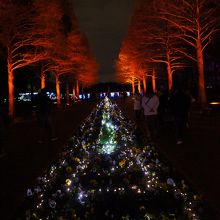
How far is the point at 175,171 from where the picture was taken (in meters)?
9.51

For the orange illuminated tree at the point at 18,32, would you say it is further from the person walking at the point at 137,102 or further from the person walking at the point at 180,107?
the person walking at the point at 180,107

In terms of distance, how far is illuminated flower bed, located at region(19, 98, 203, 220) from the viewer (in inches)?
248

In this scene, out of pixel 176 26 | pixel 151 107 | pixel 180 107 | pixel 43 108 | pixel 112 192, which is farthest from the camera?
pixel 176 26

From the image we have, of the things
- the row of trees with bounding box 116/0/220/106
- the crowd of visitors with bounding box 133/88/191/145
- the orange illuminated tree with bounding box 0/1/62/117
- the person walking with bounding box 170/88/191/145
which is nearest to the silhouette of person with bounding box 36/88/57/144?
the crowd of visitors with bounding box 133/88/191/145

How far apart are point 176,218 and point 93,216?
110 cm

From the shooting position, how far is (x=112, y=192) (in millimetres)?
7488

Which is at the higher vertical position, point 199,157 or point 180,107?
point 180,107

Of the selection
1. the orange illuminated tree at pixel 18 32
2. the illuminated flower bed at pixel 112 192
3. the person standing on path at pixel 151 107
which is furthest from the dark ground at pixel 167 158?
the orange illuminated tree at pixel 18 32

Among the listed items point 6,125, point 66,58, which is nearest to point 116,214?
point 6,125

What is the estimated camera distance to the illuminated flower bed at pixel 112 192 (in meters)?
6.30

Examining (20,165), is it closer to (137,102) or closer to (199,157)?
(199,157)

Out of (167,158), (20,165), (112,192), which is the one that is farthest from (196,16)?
(112,192)

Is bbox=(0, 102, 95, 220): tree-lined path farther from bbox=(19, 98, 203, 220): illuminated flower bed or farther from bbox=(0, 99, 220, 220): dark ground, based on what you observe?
bbox=(19, 98, 203, 220): illuminated flower bed

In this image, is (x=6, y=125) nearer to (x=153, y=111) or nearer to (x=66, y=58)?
(x=153, y=111)
